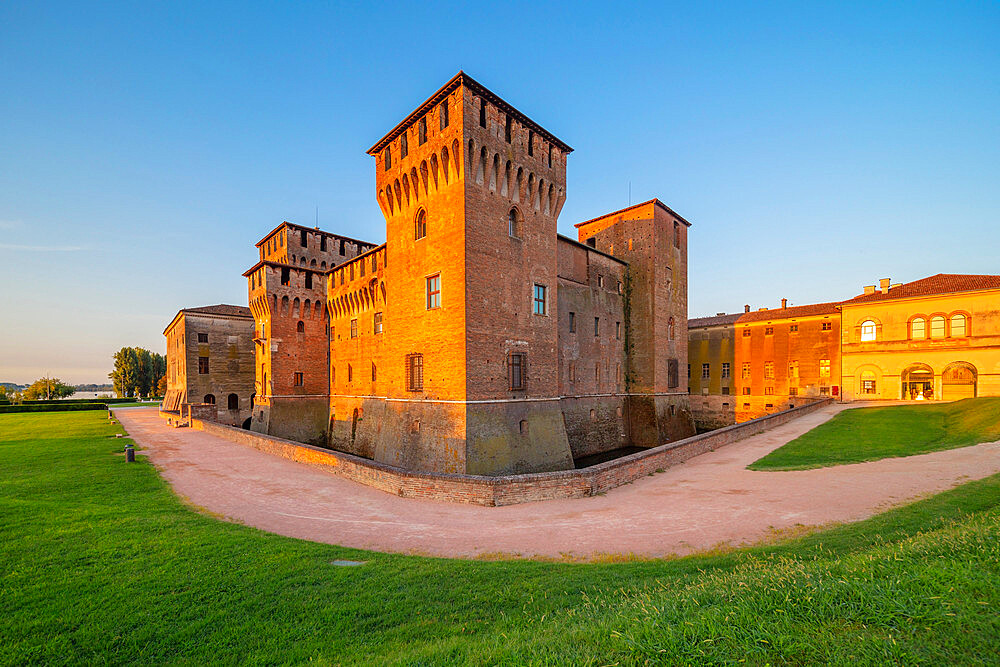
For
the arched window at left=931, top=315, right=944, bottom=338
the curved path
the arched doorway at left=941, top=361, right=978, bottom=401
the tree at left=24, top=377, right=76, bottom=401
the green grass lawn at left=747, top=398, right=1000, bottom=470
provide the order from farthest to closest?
1. the tree at left=24, top=377, right=76, bottom=401
2. the arched window at left=931, top=315, right=944, bottom=338
3. the arched doorway at left=941, top=361, right=978, bottom=401
4. the green grass lawn at left=747, top=398, right=1000, bottom=470
5. the curved path

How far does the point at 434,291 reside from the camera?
18406mm

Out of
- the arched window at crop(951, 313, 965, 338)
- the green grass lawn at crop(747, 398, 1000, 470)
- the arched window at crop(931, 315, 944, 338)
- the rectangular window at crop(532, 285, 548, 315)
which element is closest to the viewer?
the green grass lawn at crop(747, 398, 1000, 470)

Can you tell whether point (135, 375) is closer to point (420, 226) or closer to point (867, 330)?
point (420, 226)

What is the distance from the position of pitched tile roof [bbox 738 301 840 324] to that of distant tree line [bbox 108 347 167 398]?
306 feet

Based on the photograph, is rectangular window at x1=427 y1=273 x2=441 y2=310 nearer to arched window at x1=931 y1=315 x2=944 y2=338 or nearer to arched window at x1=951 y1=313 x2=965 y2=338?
arched window at x1=931 y1=315 x2=944 y2=338

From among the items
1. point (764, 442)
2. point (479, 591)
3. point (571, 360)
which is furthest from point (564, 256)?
point (479, 591)

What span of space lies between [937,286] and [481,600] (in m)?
46.2

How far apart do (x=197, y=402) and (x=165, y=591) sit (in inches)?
1564

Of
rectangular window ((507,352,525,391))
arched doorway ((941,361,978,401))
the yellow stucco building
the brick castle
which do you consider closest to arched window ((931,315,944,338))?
the yellow stucco building

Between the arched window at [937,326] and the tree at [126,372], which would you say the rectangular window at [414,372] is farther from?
the tree at [126,372]

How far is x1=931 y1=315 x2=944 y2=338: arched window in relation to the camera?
32188 millimetres

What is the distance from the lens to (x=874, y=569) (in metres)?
4.20

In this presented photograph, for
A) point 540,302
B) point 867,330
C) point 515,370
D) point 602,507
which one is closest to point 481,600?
point 602,507

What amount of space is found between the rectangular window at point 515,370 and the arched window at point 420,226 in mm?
7264
